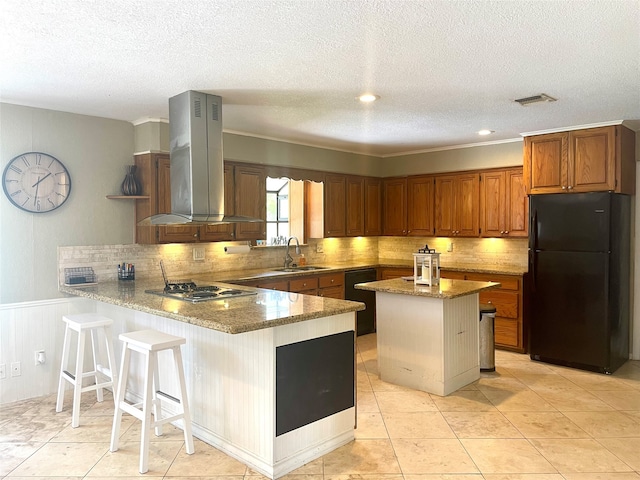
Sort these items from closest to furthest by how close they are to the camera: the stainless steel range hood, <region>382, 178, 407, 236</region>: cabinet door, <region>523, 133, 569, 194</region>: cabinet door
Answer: the stainless steel range hood < <region>523, 133, 569, 194</region>: cabinet door < <region>382, 178, 407, 236</region>: cabinet door

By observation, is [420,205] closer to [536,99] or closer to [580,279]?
[580,279]

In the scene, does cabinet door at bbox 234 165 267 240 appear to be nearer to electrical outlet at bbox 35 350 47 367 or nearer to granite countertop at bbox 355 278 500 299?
granite countertop at bbox 355 278 500 299

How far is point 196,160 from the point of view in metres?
3.61

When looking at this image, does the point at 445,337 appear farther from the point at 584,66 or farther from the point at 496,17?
the point at 496,17

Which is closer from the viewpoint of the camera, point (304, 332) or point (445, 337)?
point (304, 332)

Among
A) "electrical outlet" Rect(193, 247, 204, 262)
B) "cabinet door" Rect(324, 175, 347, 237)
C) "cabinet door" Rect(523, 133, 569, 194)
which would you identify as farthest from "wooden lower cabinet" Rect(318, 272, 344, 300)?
"cabinet door" Rect(523, 133, 569, 194)

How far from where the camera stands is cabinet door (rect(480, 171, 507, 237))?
5750 mm

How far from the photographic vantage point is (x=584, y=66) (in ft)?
9.95

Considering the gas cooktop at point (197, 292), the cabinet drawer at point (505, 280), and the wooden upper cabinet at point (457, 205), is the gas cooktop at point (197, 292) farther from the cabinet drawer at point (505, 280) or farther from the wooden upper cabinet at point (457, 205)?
the wooden upper cabinet at point (457, 205)

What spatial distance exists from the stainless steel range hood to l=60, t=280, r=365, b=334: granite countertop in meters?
0.63

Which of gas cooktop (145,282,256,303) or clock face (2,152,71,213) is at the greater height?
clock face (2,152,71,213)

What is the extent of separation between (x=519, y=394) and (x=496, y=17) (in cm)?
307

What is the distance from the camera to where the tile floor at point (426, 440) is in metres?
2.81

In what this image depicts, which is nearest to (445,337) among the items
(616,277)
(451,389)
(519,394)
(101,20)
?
(451,389)
